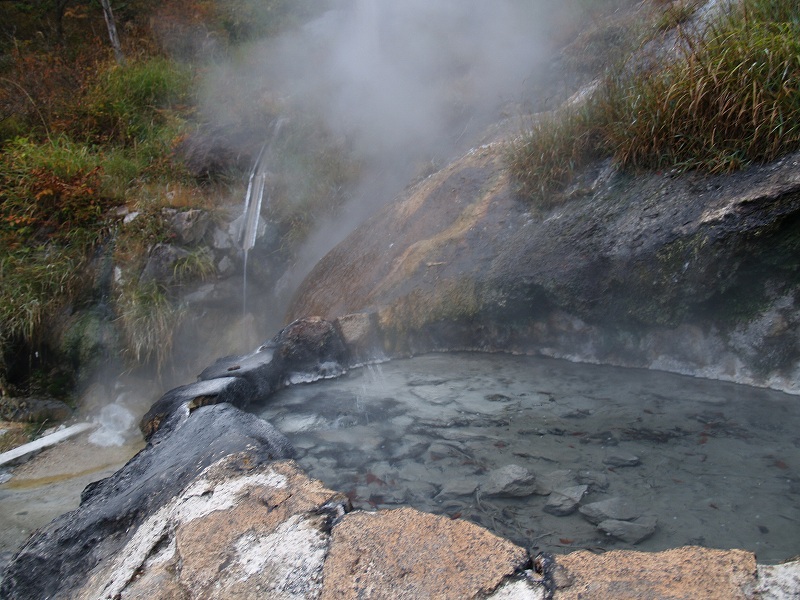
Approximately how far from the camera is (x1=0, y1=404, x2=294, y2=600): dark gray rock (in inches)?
83.8

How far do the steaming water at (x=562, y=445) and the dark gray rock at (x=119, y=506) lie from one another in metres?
Result: 0.36

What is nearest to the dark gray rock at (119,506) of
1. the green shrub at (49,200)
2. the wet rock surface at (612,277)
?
the wet rock surface at (612,277)

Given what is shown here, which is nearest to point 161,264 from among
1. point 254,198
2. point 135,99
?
point 254,198

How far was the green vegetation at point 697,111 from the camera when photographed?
3.10m

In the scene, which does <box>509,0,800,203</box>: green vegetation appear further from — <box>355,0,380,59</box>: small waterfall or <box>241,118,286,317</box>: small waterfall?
<box>355,0,380,59</box>: small waterfall

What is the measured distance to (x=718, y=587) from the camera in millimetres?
1351

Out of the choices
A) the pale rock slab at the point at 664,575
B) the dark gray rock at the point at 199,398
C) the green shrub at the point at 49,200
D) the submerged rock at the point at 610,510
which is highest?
the green shrub at the point at 49,200

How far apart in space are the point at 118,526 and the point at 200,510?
436 mm

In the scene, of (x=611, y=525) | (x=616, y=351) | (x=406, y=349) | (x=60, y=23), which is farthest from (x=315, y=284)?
(x=60, y=23)

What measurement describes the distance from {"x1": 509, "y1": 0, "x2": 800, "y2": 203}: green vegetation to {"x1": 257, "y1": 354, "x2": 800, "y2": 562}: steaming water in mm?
1288

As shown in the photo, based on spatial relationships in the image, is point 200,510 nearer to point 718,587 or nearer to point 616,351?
point 718,587

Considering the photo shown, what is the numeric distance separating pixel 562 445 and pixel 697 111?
211 cm

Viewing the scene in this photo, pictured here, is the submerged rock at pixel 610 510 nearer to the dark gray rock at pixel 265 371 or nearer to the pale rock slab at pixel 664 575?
the pale rock slab at pixel 664 575

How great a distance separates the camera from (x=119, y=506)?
227cm
